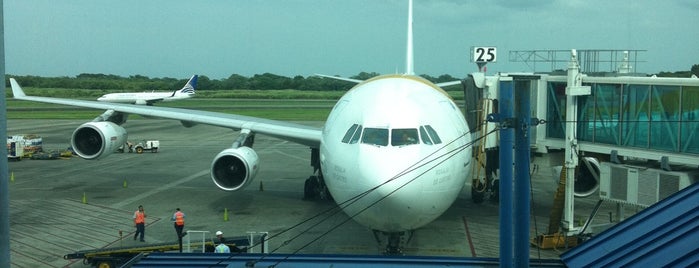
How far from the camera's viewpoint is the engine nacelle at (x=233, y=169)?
19.7 metres

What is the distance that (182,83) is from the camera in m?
111

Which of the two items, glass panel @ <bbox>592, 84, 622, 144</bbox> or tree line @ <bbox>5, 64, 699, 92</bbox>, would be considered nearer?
glass panel @ <bbox>592, 84, 622, 144</bbox>

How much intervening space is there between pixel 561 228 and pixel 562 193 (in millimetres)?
1487

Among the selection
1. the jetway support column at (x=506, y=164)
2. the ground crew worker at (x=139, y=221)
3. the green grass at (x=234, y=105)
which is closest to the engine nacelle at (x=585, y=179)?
the ground crew worker at (x=139, y=221)

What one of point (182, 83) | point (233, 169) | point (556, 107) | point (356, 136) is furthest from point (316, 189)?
point (182, 83)

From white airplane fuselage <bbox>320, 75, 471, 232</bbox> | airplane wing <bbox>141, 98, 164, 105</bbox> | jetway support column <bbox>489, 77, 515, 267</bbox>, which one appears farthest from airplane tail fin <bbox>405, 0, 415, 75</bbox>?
airplane wing <bbox>141, 98, 164, 105</bbox>

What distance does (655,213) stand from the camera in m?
9.55

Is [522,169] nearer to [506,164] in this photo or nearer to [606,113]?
[506,164]

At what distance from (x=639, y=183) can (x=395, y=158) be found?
6.57 meters

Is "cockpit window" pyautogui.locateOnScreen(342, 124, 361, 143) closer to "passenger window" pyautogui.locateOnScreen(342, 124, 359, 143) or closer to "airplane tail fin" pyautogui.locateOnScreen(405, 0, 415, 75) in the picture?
"passenger window" pyautogui.locateOnScreen(342, 124, 359, 143)

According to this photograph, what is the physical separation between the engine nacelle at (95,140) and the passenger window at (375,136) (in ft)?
42.4

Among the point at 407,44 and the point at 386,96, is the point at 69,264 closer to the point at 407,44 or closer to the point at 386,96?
the point at 386,96

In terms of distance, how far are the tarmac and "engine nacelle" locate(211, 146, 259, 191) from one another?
0.95 metres

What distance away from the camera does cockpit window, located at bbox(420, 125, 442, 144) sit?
12797 mm
